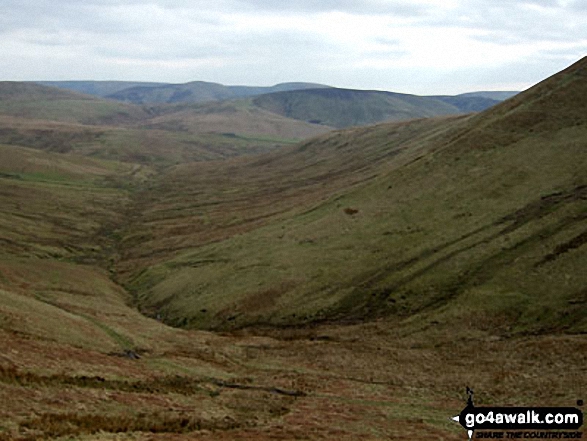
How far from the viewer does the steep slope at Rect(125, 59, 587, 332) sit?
65.4 metres

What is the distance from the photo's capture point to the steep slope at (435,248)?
6538 cm

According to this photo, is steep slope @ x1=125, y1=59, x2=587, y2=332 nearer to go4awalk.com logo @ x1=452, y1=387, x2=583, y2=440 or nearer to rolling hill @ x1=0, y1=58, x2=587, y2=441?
rolling hill @ x1=0, y1=58, x2=587, y2=441

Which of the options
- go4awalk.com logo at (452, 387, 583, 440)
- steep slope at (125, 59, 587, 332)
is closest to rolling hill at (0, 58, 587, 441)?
steep slope at (125, 59, 587, 332)

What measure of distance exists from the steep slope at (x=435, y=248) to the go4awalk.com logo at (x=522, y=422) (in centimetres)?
1952

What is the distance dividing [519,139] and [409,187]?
23.7 metres

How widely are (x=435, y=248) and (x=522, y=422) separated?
44.5 m

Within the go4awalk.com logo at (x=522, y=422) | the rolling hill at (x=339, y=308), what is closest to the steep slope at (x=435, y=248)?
the rolling hill at (x=339, y=308)

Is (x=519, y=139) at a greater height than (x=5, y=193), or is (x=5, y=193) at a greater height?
(x=519, y=139)

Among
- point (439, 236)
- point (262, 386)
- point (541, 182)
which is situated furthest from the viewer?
point (541, 182)

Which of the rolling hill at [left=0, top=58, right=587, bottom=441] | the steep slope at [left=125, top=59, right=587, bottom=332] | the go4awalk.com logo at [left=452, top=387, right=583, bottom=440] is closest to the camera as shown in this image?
the go4awalk.com logo at [left=452, top=387, right=583, bottom=440]

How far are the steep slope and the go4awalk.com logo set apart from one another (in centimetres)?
1952

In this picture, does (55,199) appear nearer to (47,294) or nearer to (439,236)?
(47,294)

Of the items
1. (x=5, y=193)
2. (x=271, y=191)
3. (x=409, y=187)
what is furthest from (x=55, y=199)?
(x=409, y=187)

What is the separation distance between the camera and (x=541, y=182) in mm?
87938
